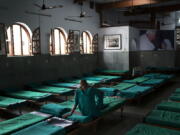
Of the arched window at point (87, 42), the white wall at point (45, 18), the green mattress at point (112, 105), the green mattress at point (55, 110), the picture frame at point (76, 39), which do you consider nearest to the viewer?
the green mattress at point (55, 110)

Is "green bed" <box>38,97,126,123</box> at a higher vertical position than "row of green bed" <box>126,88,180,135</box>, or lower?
higher

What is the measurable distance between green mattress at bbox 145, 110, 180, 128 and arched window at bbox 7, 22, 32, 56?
5542 mm

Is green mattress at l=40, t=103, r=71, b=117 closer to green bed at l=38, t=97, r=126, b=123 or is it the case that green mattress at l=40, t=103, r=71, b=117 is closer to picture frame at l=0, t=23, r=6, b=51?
green bed at l=38, t=97, r=126, b=123

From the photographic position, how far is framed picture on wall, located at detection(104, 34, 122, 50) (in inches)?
449

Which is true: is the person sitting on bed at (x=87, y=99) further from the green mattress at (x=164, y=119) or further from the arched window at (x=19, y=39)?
the arched window at (x=19, y=39)

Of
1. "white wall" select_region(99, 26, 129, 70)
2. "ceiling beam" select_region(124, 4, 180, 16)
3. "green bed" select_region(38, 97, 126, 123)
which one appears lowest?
"green bed" select_region(38, 97, 126, 123)

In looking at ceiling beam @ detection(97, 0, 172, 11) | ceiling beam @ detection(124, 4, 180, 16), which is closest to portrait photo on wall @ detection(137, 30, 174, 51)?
ceiling beam @ detection(124, 4, 180, 16)

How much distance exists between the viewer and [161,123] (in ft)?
13.2

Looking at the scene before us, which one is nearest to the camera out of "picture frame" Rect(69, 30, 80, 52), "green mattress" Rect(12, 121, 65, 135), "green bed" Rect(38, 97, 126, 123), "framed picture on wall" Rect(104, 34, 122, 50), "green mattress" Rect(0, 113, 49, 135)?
"green mattress" Rect(12, 121, 65, 135)

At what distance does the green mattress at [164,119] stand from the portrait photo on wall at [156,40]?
873 centimetres

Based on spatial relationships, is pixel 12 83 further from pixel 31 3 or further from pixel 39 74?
pixel 31 3

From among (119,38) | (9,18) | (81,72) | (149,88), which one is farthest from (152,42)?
(9,18)

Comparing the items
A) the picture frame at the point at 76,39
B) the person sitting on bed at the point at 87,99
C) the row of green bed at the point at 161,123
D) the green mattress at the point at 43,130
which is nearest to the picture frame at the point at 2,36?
the picture frame at the point at 76,39

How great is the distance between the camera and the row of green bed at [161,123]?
11.7ft
